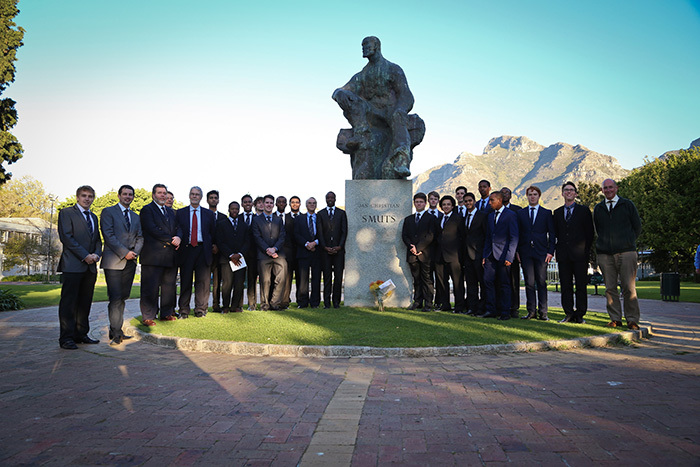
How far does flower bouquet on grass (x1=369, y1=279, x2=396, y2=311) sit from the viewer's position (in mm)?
9297

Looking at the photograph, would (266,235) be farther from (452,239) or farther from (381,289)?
(452,239)

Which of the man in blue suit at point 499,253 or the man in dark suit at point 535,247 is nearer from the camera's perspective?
the man in blue suit at point 499,253

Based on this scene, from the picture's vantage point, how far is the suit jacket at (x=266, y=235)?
9.70 metres

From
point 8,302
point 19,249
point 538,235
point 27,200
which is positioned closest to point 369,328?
point 538,235

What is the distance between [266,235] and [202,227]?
139 cm

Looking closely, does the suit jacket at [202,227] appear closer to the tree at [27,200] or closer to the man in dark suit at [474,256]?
the man in dark suit at [474,256]

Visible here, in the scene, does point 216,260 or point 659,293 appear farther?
point 659,293

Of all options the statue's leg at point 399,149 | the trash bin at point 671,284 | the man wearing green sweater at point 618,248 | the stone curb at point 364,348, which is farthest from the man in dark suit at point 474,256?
the trash bin at point 671,284

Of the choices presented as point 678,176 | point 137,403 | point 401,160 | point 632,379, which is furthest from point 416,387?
point 678,176

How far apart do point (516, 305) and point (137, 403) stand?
24.2ft

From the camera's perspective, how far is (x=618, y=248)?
7.65m

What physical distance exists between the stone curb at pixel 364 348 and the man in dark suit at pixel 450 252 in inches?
127

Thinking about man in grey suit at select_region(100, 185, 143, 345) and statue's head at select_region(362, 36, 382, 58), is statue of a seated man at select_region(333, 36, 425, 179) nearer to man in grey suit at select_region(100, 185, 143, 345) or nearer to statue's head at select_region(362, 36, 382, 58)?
statue's head at select_region(362, 36, 382, 58)

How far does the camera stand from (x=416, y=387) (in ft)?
14.4
